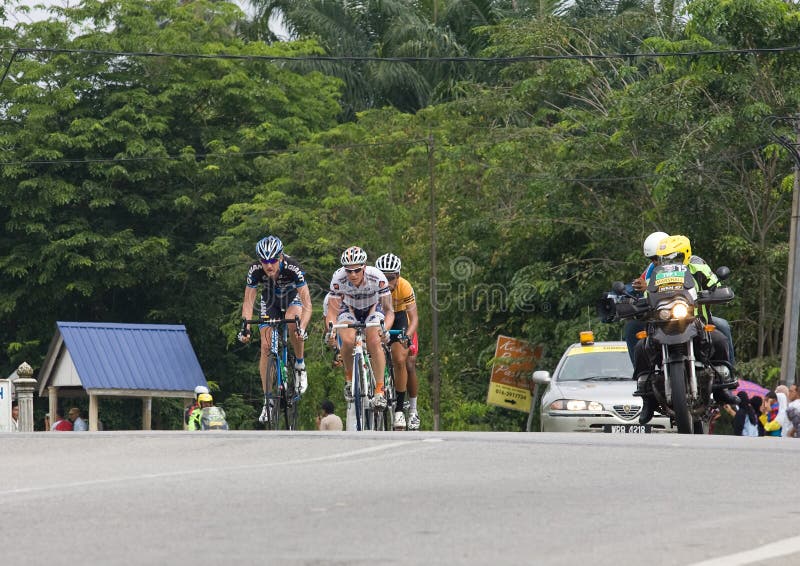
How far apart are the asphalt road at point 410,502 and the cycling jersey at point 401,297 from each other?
4.32 m

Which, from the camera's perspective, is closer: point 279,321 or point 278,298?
point 279,321

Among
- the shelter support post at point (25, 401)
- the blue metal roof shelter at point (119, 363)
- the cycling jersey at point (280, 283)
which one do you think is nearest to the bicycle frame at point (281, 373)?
the cycling jersey at point (280, 283)

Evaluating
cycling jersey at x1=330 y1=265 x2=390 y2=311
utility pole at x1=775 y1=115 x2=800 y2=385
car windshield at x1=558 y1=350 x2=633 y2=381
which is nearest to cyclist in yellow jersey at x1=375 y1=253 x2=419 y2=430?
cycling jersey at x1=330 y1=265 x2=390 y2=311

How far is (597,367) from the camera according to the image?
2105 centimetres

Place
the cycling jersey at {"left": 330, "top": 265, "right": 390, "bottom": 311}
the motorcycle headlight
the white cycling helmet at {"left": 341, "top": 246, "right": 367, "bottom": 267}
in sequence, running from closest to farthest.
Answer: the motorcycle headlight
the white cycling helmet at {"left": 341, "top": 246, "right": 367, "bottom": 267}
the cycling jersey at {"left": 330, "top": 265, "right": 390, "bottom": 311}

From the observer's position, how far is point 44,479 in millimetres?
11055

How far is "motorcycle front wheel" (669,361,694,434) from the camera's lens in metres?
14.5

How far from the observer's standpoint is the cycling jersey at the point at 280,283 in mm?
16953

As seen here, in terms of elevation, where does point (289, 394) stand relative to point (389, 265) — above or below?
below

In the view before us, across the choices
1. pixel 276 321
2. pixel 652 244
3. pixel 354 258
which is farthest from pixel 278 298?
pixel 652 244

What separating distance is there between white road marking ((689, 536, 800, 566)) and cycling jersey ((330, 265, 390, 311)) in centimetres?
936

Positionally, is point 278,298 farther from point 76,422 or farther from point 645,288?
point 76,422

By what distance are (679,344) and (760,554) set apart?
23.3ft

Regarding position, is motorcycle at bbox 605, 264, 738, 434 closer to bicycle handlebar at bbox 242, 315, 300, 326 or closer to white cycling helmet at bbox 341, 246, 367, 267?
white cycling helmet at bbox 341, 246, 367, 267
